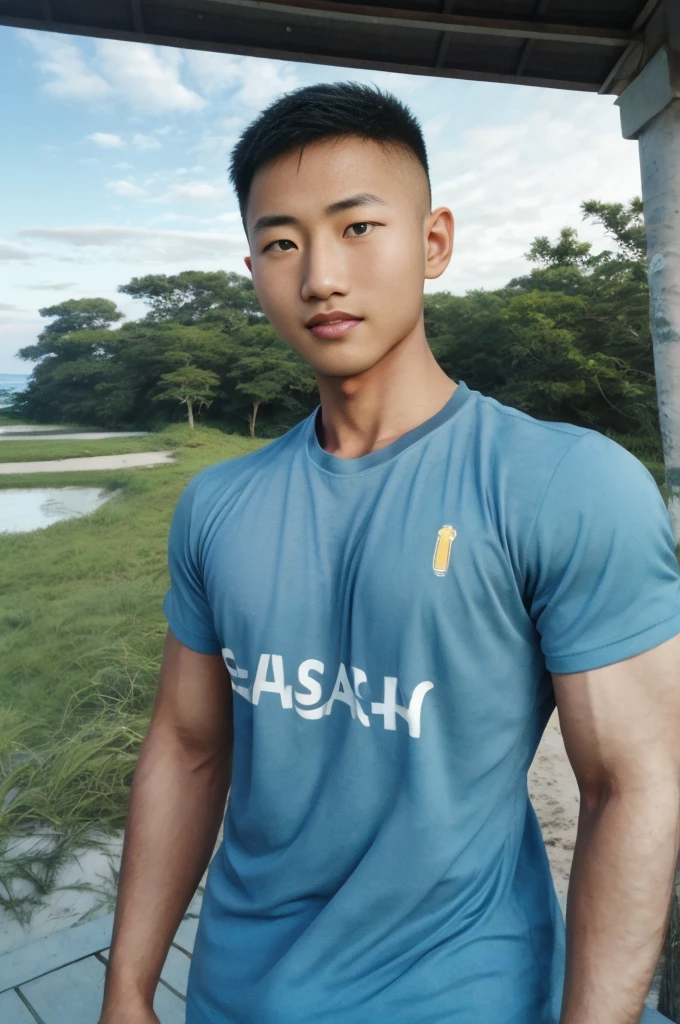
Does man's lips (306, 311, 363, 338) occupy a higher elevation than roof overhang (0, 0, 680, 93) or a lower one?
lower

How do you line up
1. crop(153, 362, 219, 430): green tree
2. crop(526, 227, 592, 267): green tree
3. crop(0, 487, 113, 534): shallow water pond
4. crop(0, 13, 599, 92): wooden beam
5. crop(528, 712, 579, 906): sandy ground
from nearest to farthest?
crop(0, 13, 599, 92): wooden beam → crop(528, 712, 579, 906): sandy ground → crop(0, 487, 113, 534): shallow water pond → crop(153, 362, 219, 430): green tree → crop(526, 227, 592, 267): green tree

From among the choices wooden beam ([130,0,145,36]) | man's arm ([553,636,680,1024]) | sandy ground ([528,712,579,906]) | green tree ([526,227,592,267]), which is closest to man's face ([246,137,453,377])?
man's arm ([553,636,680,1024])

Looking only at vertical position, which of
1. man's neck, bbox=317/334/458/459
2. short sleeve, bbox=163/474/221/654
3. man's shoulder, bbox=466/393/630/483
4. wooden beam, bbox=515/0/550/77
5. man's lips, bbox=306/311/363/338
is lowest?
short sleeve, bbox=163/474/221/654

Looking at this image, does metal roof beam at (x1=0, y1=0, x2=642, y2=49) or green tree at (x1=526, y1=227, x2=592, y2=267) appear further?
green tree at (x1=526, y1=227, x2=592, y2=267)

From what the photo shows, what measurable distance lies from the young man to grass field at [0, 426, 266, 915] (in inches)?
98.4

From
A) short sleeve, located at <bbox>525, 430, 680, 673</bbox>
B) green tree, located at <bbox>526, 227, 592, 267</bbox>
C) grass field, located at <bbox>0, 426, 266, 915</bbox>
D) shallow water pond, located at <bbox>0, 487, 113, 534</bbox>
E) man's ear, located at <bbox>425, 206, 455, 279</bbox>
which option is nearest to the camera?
short sleeve, located at <bbox>525, 430, 680, 673</bbox>

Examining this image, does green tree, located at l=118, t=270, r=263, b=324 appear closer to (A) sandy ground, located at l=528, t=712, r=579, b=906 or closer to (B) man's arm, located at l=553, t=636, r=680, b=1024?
(A) sandy ground, located at l=528, t=712, r=579, b=906

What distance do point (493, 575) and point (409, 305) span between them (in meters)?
0.34

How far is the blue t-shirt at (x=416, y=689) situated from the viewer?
0.77 metres

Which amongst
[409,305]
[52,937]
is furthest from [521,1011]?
[52,937]

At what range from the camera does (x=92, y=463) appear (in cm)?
432

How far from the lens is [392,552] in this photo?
2.78 feet

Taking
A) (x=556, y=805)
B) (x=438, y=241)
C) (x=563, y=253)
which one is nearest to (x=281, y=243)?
(x=438, y=241)

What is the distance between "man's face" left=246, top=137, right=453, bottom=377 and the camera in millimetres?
909
